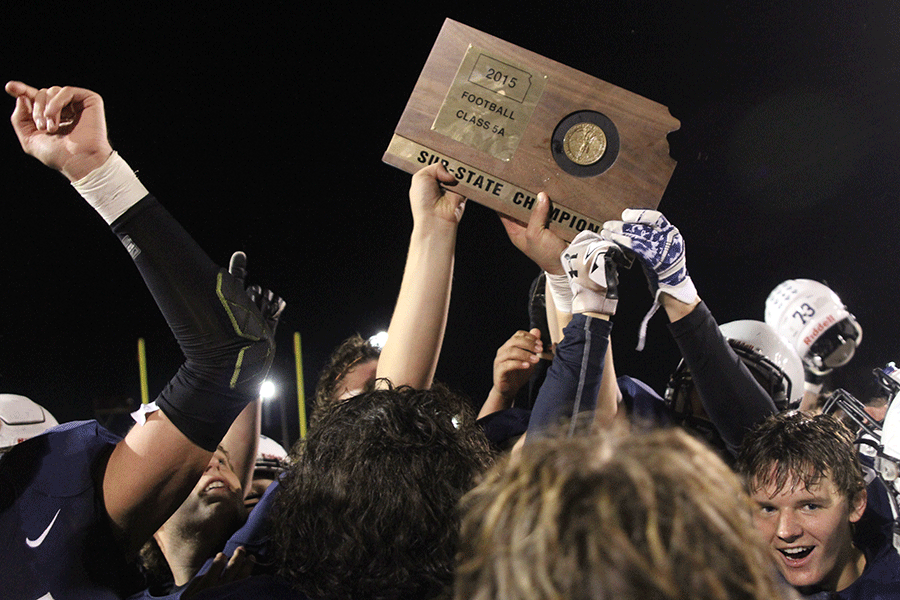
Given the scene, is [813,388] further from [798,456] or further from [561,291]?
[561,291]

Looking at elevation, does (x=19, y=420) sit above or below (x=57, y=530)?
below

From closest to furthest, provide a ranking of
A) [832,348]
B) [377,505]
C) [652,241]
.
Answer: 1. [377,505]
2. [652,241]
3. [832,348]

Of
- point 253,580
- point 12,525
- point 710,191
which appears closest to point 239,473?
point 12,525

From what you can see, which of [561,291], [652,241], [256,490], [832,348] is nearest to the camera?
[652,241]

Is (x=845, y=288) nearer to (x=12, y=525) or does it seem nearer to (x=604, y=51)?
(x=604, y=51)

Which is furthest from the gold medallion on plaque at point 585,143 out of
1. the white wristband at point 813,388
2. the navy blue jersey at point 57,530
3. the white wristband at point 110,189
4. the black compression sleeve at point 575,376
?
the white wristband at point 813,388

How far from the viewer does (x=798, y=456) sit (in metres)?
2.00

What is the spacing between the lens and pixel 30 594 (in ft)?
4.31

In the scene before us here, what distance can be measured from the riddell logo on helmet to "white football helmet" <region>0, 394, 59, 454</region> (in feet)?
13.0

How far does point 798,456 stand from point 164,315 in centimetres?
186

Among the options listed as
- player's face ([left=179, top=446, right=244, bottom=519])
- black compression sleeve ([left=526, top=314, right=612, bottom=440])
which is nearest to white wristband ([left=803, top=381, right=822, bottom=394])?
black compression sleeve ([left=526, top=314, right=612, bottom=440])

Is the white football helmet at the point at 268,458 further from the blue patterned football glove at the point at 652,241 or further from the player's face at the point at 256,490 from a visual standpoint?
the blue patterned football glove at the point at 652,241

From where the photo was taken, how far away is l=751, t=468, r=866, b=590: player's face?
1.97 metres

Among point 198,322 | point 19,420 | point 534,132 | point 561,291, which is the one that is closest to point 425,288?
point 561,291
